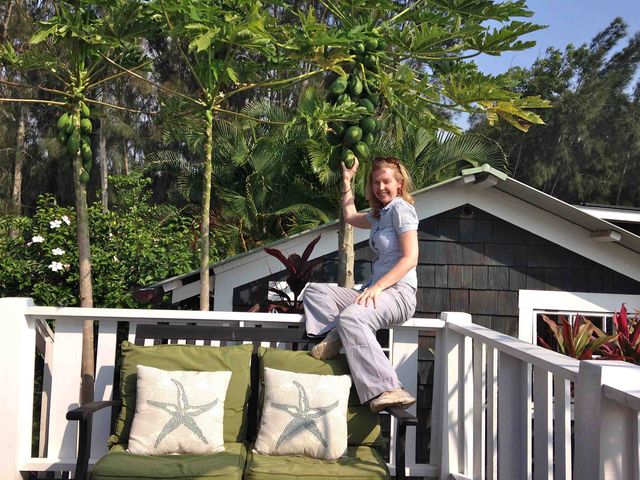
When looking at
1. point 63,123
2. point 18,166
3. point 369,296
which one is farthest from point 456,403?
point 18,166

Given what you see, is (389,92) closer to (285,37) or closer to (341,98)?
(341,98)

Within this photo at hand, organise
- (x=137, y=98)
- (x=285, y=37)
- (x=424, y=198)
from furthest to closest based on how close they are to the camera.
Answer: (x=137, y=98), (x=424, y=198), (x=285, y=37)

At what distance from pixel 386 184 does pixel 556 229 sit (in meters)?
3.52

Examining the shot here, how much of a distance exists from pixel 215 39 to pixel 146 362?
5.71 feet

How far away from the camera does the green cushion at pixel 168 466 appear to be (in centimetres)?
304

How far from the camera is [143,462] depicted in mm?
3170

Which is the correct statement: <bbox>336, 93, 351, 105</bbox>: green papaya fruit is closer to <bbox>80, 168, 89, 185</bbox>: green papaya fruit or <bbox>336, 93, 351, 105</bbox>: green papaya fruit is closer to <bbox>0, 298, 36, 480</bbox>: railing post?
<bbox>80, 168, 89, 185</bbox>: green papaya fruit

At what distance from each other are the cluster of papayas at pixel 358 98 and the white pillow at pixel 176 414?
156 cm

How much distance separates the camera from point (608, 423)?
73.2 inches

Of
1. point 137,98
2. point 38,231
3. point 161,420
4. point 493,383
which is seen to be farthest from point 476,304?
point 137,98

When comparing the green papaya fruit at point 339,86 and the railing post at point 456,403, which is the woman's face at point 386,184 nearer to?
the green papaya fruit at point 339,86

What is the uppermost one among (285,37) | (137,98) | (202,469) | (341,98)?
(137,98)

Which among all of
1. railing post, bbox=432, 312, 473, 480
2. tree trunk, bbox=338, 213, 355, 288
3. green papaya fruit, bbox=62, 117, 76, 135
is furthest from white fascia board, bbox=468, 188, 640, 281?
green papaya fruit, bbox=62, 117, 76, 135

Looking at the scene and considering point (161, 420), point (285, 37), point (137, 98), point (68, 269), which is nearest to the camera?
point (161, 420)
